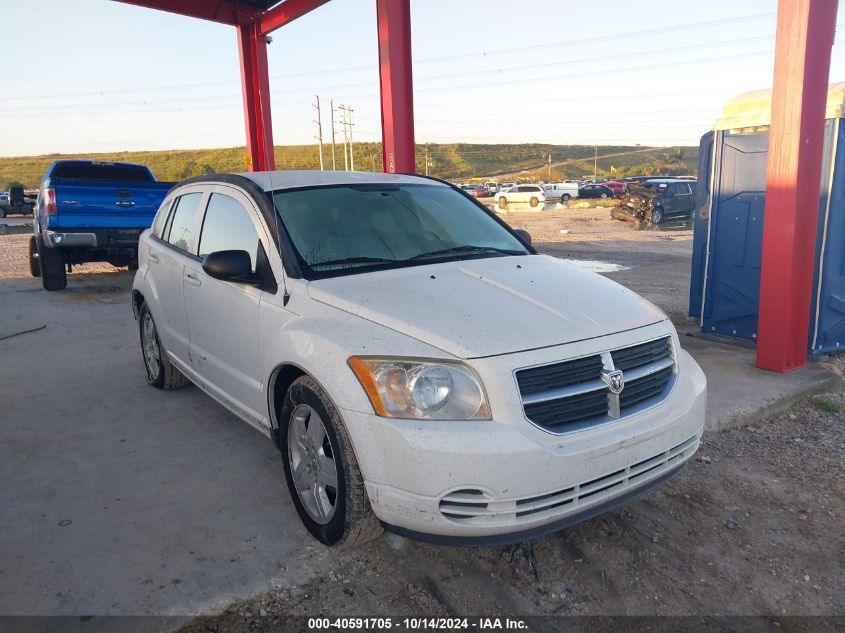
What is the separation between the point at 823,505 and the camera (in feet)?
11.2

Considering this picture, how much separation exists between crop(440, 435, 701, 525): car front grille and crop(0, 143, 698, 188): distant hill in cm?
9098

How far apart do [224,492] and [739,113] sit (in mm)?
5858

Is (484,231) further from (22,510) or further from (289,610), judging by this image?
(22,510)

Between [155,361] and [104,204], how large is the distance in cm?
550

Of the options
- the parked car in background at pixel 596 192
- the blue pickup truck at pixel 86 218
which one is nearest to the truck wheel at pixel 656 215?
the blue pickup truck at pixel 86 218

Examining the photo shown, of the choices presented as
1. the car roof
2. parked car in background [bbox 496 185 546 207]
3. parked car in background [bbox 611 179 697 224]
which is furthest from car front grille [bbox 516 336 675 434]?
A: parked car in background [bbox 496 185 546 207]

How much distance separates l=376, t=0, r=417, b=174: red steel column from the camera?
8.21 metres

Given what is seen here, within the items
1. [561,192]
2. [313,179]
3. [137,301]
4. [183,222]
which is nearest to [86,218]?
[137,301]

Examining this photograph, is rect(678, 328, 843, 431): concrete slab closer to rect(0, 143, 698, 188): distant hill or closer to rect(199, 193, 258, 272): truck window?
rect(199, 193, 258, 272): truck window

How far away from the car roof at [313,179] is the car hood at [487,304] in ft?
3.10

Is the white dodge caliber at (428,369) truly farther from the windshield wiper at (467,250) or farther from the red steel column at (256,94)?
the red steel column at (256,94)

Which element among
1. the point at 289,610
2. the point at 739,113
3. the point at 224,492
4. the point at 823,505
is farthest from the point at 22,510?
the point at 739,113

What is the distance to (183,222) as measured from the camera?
15.3 ft

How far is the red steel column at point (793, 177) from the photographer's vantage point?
196 inches
